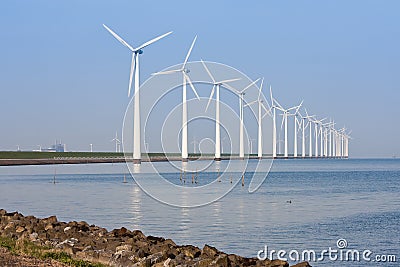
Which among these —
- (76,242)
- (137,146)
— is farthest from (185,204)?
(137,146)

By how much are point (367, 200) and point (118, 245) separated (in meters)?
41.4

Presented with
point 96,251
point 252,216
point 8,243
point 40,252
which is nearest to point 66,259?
point 40,252

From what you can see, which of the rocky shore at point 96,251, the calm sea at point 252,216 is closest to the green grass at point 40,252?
the rocky shore at point 96,251

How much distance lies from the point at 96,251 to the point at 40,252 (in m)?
1.75

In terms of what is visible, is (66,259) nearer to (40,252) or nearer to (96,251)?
(40,252)

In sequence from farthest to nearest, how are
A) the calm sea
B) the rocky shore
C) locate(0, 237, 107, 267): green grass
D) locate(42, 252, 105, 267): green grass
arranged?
the calm sea → the rocky shore → locate(0, 237, 107, 267): green grass → locate(42, 252, 105, 267): green grass

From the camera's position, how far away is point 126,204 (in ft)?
185

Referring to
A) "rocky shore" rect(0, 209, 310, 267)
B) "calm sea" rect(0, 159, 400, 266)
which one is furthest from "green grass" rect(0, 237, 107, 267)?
"calm sea" rect(0, 159, 400, 266)

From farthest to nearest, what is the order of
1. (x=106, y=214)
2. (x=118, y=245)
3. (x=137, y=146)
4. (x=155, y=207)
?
(x=137, y=146)
(x=155, y=207)
(x=106, y=214)
(x=118, y=245)

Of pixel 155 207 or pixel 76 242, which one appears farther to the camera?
pixel 155 207

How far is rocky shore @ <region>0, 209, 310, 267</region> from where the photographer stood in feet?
63.7

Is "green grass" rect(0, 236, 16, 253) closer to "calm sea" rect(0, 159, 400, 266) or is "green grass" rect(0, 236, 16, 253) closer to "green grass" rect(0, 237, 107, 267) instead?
"green grass" rect(0, 237, 107, 267)

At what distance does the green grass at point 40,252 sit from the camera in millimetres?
18781

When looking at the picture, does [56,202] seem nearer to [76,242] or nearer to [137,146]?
[76,242]
